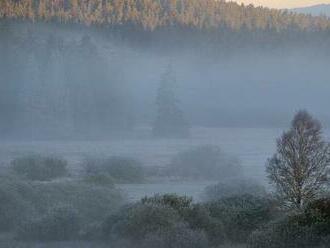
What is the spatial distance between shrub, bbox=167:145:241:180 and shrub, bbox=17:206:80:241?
25143 mm

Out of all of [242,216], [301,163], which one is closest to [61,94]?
[242,216]

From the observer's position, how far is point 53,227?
70.8 ft

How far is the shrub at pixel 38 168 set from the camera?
134ft

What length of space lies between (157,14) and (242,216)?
4550 inches

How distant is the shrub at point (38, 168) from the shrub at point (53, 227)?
58.5 ft

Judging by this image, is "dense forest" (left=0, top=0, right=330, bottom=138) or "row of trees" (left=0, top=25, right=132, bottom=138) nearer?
"row of trees" (left=0, top=25, right=132, bottom=138)

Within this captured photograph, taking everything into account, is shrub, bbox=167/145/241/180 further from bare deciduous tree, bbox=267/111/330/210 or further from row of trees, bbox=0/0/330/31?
row of trees, bbox=0/0/330/31

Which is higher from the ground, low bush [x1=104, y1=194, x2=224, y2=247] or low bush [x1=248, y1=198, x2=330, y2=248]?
low bush [x1=248, y1=198, x2=330, y2=248]

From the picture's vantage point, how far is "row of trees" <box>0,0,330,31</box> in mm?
127312

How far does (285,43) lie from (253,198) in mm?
101935

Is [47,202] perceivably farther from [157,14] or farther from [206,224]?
[157,14]

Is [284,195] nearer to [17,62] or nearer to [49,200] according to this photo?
[49,200]

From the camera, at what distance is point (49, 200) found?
27.4m

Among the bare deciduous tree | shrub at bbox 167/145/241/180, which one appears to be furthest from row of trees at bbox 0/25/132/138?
the bare deciduous tree
